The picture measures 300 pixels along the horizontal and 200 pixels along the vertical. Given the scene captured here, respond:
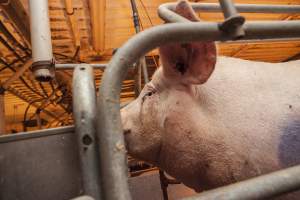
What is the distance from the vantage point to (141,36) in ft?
1.61

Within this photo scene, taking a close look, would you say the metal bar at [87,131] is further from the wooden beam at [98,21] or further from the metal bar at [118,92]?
the wooden beam at [98,21]

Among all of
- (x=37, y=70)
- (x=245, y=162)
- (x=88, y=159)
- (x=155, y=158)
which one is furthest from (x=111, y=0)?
(x=88, y=159)

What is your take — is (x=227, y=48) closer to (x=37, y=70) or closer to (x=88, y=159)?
(x=37, y=70)

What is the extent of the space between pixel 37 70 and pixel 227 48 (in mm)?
3959

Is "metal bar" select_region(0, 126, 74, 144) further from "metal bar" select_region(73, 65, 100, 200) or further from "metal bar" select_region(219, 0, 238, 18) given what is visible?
"metal bar" select_region(219, 0, 238, 18)

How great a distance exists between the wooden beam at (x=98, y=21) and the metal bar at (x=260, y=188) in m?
2.11

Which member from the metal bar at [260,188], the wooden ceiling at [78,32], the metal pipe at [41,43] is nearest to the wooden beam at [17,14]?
the wooden ceiling at [78,32]

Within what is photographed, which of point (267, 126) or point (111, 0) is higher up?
point (111, 0)

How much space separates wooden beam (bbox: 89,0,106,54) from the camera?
235 cm

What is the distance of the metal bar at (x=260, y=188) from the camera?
44cm

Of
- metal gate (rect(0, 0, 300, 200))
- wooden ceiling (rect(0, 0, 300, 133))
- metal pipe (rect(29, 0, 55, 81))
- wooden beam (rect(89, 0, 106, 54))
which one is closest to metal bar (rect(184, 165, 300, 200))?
metal gate (rect(0, 0, 300, 200))

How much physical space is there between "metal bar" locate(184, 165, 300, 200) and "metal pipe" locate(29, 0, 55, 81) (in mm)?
874

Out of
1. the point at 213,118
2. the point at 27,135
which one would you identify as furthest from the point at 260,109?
the point at 27,135

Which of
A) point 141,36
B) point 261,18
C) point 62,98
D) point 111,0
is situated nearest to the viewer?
point 141,36
